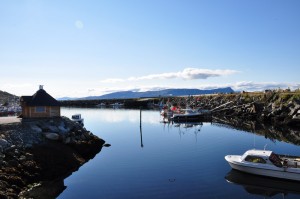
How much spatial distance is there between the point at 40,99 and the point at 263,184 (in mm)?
32566

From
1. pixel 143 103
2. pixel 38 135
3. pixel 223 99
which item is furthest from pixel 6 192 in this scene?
pixel 143 103

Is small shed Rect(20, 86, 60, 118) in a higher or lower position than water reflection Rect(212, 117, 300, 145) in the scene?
higher

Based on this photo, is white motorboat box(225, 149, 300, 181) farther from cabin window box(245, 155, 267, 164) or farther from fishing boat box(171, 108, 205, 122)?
fishing boat box(171, 108, 205, 122)

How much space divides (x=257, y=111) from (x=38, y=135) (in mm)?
62251

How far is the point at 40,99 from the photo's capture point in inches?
1762

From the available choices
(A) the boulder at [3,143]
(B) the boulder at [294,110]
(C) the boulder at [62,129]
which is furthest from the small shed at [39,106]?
(B) the boulder at [294,110]

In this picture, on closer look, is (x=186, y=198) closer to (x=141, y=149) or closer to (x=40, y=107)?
(x=141, y=149)

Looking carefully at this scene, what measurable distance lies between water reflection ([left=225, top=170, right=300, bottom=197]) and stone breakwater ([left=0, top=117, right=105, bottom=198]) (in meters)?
16.4

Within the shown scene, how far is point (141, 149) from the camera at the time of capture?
4528 centimetres

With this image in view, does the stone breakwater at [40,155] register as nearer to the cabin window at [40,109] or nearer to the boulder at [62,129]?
the boulder at [62,129]

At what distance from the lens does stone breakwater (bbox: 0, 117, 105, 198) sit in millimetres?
25391

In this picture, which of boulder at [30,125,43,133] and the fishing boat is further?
the fishing boat

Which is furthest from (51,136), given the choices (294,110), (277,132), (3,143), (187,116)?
(187,116)

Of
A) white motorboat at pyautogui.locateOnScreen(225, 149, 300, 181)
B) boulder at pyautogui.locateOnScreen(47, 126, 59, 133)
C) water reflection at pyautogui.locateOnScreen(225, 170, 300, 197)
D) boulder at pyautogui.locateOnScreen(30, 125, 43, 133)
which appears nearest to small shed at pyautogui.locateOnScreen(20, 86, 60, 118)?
boulder at pyautogui.locateOnScreen(47, 126, 59, 133)
